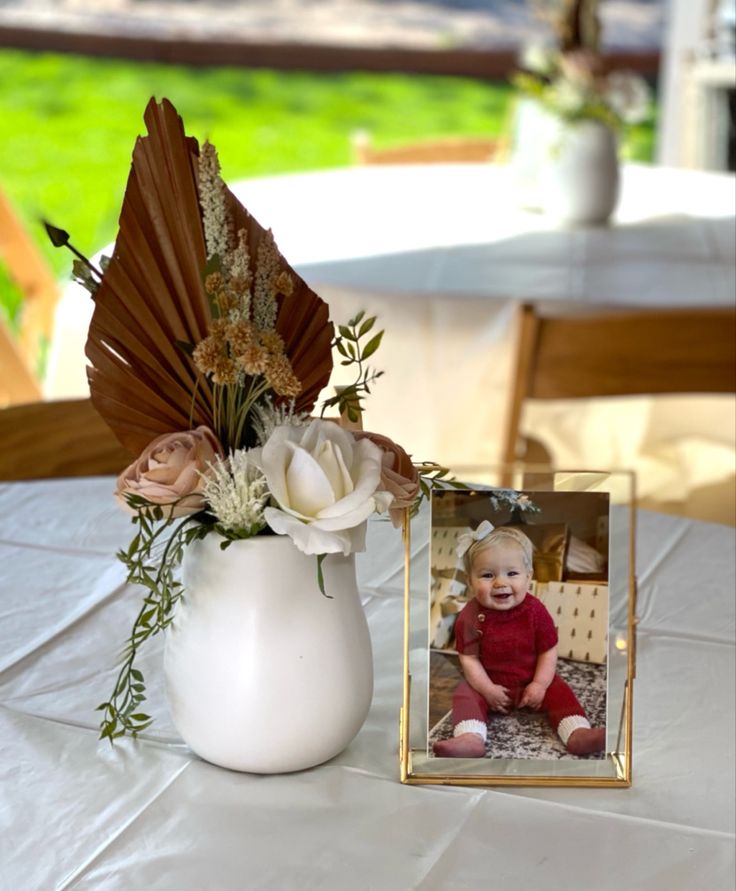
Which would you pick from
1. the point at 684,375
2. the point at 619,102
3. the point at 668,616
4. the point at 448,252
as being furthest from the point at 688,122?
the point at 668,616

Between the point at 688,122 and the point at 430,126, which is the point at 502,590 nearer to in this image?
the point at 688,122

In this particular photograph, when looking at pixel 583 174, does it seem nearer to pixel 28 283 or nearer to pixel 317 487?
pixel 28 283

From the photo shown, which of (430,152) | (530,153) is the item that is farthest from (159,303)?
(430,152)

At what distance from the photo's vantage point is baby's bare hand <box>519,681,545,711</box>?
2.55ft

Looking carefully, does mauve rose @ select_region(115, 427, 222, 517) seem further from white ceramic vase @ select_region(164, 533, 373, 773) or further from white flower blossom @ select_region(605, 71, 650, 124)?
white flower blossom @ select_region(605, 71, 650, 124)

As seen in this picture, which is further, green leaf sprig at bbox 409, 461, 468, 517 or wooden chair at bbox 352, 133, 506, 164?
wooden chair at bbox 352, 133, 506, 164

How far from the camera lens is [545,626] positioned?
2.56 ft

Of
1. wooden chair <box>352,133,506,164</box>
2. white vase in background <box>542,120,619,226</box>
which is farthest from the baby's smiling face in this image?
wooden chair <box>352,133,506,164</box>

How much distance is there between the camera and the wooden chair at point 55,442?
138 centimetres

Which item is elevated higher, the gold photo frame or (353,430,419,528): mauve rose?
(353,430,419,528): mauve rose

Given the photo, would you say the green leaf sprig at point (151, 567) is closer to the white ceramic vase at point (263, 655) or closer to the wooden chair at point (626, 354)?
the white ceramic vase at point (263, 655)

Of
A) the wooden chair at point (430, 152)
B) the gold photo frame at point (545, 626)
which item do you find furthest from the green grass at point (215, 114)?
the gold photo frame at point (545, 626)

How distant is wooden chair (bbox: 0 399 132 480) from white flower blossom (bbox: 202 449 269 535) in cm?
70

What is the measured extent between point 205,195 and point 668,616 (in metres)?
0.56
